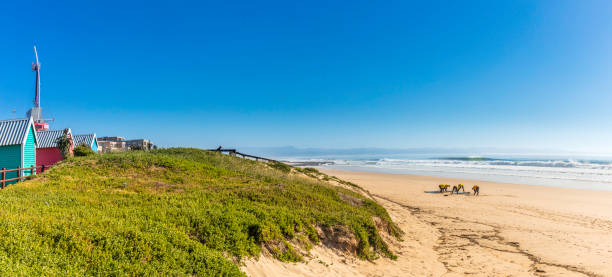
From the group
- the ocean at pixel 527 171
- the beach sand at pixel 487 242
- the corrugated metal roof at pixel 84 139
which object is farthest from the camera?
the ocean at pixel 527 171

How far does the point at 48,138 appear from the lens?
2495 centimetres

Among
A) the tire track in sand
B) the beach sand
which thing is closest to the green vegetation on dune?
the beach sand

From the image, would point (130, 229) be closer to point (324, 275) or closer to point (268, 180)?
point (324, 275)

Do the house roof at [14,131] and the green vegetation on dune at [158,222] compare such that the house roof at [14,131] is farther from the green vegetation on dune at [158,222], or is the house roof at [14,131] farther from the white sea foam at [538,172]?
the white sea foam at [538,172]

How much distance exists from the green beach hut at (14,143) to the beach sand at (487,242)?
18981 mm

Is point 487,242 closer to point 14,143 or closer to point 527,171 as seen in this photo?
point 14,143

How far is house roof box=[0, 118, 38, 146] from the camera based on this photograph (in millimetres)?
17422

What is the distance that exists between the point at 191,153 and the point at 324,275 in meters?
17.1

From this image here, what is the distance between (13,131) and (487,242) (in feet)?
83.6

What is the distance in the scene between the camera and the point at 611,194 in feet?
77.7

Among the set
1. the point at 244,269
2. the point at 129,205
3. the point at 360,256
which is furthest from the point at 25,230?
the point at 360,256

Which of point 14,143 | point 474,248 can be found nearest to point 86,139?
point 14,143

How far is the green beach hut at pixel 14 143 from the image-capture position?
17.4 meters

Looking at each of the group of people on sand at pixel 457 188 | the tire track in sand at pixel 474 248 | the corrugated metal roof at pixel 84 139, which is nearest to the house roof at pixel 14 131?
the corrugated metal roof at pixel 84 139
